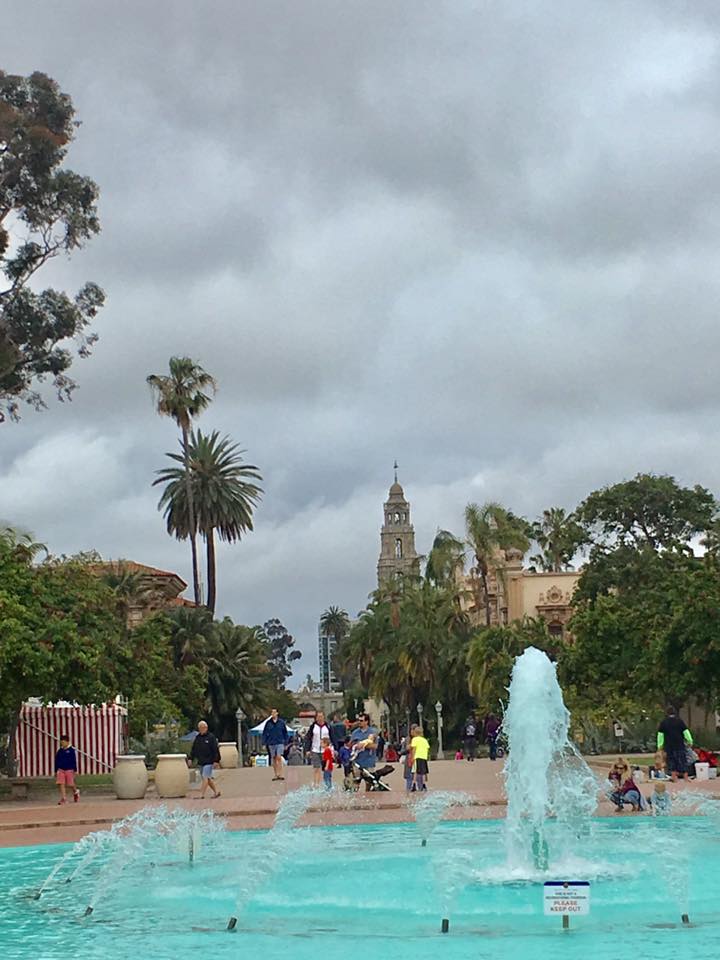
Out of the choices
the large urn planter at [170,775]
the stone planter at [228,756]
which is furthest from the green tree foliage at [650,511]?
the large urn planter at [170,775]

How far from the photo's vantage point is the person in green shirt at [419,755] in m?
29.6

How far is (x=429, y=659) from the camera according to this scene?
81.0 metres

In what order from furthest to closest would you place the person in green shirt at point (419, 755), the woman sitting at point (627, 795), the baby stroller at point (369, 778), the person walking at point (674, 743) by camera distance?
the baby stroller at point (369, 778) < the person in green shirt at point (419, 755) < the person walking at point (674, 743) < the woman sitting at point (627, 795)

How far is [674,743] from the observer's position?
29.7 m

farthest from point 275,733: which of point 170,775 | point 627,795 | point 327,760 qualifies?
point 627,795

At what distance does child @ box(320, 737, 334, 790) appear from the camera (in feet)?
100

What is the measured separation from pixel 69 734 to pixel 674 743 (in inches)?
1193

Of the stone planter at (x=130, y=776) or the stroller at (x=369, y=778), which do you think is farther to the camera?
the stroller at (x=369, y=778)

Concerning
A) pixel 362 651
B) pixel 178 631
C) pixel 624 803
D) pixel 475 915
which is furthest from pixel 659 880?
pixel 362 651

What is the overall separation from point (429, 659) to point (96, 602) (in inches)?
1901

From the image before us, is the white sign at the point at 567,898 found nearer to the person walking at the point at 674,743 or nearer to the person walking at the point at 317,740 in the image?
the person walking at the point at 674,743

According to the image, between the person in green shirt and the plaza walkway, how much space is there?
0.53 m

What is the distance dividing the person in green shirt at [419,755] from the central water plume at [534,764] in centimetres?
1286

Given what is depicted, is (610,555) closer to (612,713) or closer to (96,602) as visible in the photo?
(612,713)
